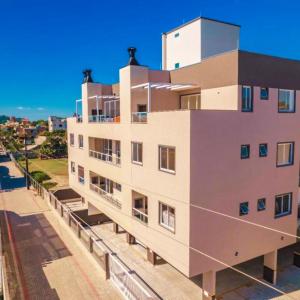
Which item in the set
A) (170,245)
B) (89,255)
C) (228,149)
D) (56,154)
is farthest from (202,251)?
(56,154)

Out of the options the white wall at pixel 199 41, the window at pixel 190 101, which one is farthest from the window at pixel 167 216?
the white wall at pixel 199 41

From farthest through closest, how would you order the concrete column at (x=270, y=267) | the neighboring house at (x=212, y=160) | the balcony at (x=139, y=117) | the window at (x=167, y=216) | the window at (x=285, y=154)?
the concrete column at (x=270, y=267) → the window at (x=285, y=154) → the balcony at (x=139, y=117) → the window at (x=167, y=216) → the neighboring house at (x=212, y=160)

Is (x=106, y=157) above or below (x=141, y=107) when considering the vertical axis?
below

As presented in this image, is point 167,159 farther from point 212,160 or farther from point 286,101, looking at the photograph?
point 286,101

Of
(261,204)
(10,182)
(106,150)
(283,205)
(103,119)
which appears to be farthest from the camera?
(10,182)

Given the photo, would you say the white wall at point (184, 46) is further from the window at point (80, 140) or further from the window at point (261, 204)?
the window at point (261, 204)

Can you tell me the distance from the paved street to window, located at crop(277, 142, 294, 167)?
11.6m

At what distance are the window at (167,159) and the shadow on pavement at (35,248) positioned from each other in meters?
9.11

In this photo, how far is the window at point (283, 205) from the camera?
51.6 feet

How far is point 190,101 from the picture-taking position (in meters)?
17.5

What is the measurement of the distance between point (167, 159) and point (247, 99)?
4.97 meters

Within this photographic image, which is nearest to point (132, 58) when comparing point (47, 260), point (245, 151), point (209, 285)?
point (245, 151)

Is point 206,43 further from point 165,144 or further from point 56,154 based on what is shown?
point 56,154

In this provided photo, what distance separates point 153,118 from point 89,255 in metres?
10.5
